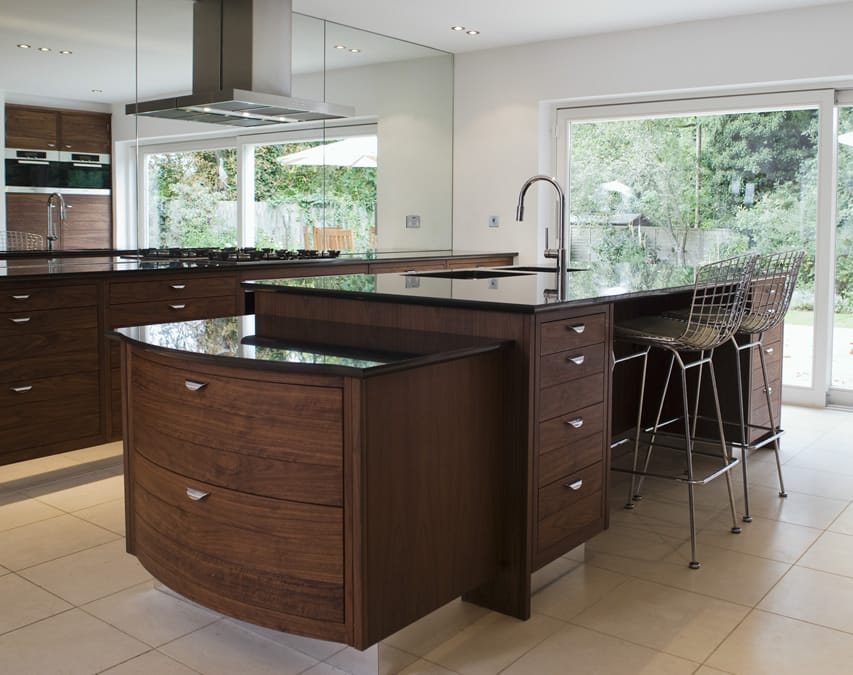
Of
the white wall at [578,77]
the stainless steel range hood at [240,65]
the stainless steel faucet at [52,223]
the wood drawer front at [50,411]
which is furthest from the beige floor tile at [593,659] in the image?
the white wall at [578,77]

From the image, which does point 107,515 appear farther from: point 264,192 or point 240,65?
point 264,192

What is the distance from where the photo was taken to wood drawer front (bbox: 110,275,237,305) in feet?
12.6

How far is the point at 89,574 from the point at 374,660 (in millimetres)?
1101

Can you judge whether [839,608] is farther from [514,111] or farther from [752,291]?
[514,111]

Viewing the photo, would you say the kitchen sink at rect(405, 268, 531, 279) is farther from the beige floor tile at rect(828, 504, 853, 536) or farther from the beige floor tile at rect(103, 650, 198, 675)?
the beige floor tile at rect(103, 650, 198, 675)

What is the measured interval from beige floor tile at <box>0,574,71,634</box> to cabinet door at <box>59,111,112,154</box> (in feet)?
8.53

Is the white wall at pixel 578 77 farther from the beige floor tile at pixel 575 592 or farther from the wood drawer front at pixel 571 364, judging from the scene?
the beige floor tile at pixel 575 592

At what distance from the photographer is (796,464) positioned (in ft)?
13.3

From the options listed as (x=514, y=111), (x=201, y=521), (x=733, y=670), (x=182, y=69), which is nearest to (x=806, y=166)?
(x=514, y=111)

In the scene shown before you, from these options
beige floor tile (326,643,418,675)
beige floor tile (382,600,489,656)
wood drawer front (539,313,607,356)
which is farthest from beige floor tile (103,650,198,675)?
wood drawer front (539,313,607,356)

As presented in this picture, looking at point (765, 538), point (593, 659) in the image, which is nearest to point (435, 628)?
point (593, 659)

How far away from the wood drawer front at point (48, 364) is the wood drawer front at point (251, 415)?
1534mm

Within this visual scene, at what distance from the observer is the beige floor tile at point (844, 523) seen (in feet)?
10.4

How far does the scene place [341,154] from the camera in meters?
6.10
